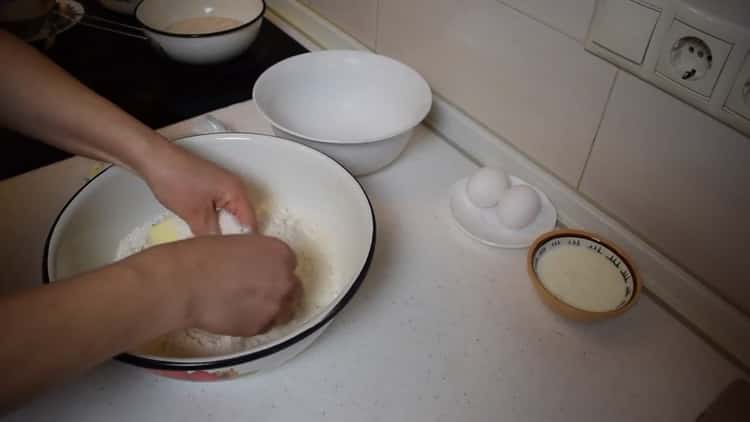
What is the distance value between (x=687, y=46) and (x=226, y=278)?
485 millimetres

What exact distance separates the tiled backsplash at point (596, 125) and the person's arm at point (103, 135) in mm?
367

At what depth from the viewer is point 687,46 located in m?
0.57

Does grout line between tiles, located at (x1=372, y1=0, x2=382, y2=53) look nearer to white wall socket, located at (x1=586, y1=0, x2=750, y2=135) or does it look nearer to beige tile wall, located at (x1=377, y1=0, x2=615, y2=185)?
beige tile wall, located at (x1=377, y1=0, x2=615, y2=185)

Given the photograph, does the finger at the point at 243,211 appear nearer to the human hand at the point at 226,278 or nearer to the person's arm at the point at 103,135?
the person's arm at the point at 103,135

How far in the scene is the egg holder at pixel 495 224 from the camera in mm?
742

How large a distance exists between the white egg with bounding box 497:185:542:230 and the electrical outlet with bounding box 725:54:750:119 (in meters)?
0.24

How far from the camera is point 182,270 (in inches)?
19.9

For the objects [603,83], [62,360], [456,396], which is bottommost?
[456,396]

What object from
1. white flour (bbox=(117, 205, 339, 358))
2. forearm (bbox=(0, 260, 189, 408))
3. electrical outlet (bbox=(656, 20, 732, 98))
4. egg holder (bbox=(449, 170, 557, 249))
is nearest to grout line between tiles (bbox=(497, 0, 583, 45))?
electrical outlet (bbox=(656, 20, 732, 98))

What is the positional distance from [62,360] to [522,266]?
0.50 metres

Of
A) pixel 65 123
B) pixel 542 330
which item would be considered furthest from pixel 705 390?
pixel 65 123

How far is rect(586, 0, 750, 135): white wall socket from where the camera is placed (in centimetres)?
53

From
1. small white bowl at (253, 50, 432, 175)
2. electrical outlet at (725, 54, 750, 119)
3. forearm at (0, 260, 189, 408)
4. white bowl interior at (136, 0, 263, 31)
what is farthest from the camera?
white bowl interior at (136, 0, 263, 31)

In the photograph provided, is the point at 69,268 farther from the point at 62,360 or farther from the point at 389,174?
the point at 389,174
